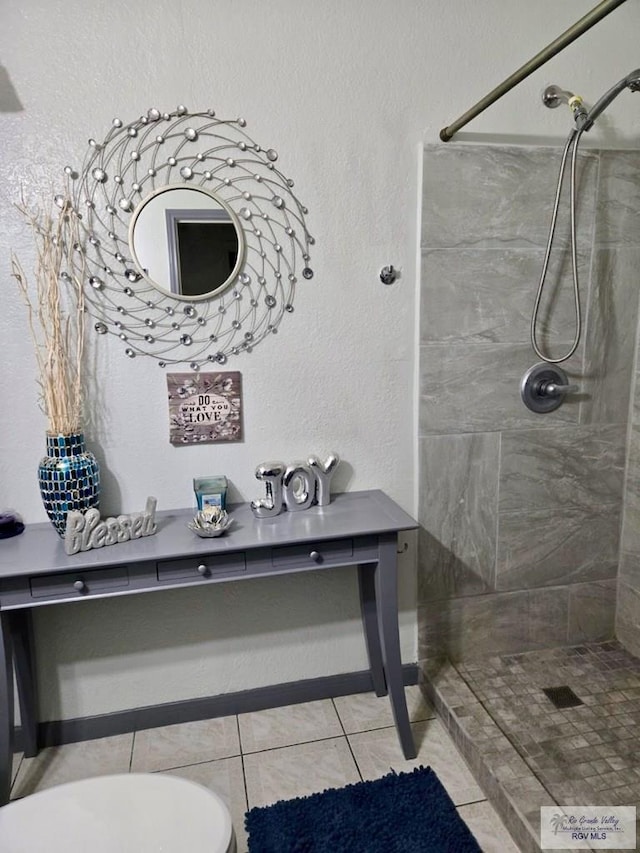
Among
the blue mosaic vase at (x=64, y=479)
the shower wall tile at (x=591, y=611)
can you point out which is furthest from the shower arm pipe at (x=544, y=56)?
the shower wall tile at (x=591, y=611)

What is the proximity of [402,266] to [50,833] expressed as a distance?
180cm

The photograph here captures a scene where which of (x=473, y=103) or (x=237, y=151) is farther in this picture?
(x=473, y=103)

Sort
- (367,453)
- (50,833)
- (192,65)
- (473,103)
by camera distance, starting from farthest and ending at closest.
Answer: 1. (367,453)
2. (473,103)
3. (192,65)
4. (50,833)

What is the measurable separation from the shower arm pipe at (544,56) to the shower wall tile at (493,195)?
0.11 meters

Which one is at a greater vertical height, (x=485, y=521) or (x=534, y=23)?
(x=534, y=23)

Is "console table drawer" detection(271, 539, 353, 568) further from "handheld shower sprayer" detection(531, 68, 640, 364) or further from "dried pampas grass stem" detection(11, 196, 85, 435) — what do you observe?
"handheld shower sprayer" detection(531, 68, 640, 364)

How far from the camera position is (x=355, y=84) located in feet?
6.29

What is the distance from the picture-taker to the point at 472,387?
2.14 metres

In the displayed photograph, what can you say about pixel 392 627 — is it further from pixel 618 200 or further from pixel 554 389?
pixel 618 200

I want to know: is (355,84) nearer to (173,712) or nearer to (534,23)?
(534,23)

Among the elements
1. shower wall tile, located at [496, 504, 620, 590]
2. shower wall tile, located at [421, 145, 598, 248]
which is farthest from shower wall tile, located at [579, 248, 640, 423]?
shower wall tile, located at [496, 504, 620, 590]

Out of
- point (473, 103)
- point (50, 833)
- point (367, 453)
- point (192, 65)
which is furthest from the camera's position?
point (367, 453)

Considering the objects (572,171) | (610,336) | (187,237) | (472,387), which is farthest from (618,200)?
(187,237)

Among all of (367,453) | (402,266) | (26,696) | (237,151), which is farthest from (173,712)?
(237,151)
